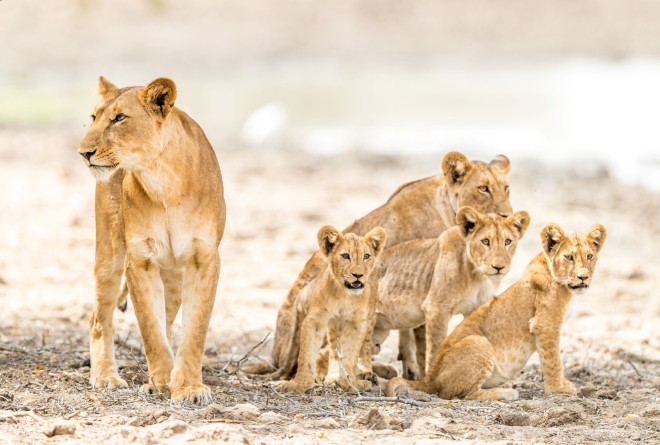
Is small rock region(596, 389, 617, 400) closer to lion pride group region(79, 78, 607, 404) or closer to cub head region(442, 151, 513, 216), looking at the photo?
lion pride group region(79, 78, 607, 404)

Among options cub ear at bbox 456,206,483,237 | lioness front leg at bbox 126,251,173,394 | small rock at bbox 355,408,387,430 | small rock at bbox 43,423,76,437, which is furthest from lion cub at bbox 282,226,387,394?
small rock at bbox 43,423,76,437

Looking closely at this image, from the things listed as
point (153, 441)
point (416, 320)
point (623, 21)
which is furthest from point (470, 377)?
point (623, 21)

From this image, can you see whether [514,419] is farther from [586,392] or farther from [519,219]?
[519,219]

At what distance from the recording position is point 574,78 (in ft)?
94.6

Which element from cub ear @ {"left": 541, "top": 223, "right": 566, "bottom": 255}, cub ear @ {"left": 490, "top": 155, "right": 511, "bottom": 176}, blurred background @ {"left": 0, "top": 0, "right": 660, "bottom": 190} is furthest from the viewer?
blurred background @ {"left": 0, "top": 0, "right": 660, "bottom": 190}

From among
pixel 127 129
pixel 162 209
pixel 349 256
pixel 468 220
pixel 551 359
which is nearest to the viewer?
pixel 127 129

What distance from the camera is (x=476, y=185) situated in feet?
26.7

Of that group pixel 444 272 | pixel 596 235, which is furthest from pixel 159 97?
pixel 596 235

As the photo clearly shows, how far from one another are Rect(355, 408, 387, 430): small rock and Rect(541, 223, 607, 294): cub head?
5.27 ft

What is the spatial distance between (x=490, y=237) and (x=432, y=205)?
3.64 ft

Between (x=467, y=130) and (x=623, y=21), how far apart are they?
10.3 m

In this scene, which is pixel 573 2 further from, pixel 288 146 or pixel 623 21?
pixel 288 146

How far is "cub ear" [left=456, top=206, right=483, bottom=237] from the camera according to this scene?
7281 mm

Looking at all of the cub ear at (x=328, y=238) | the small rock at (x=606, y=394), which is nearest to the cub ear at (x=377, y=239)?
the cub ear at (x=328, y=238)
